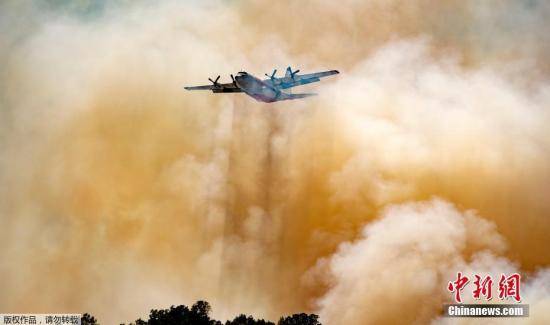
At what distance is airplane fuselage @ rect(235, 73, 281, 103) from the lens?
102688mm

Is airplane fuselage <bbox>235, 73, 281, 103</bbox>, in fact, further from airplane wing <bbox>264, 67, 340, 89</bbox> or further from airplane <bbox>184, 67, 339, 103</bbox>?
airplane wing <bbox>264, 67, 340, 89</bbox>

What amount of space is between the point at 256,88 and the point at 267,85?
1.76 m

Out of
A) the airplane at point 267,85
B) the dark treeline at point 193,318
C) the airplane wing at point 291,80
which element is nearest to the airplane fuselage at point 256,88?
the airplane at point 267,85

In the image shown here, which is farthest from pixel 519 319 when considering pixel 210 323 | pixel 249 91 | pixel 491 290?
pixel 249 91

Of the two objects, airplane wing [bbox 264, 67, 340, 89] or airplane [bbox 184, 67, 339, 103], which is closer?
airplane [bbox 184, 67, 339, 103]

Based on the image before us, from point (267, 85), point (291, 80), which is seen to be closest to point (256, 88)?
point (267, 85)

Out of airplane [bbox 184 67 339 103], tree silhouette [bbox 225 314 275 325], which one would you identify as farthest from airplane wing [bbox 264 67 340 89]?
tree silhouette [bbox 225 314 275 325]

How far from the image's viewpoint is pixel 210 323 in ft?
363

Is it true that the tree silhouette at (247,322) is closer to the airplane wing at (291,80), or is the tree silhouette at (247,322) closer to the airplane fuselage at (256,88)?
the airplane fuselage at (256,88)

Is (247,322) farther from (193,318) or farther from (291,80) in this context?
(291,80)

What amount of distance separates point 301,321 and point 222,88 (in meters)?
33.2

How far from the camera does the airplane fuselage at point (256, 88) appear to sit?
102688mm

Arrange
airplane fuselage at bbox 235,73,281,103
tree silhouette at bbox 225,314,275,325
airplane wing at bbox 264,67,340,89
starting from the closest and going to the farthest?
airplane fuselage at bbox 235,73,281,103 → airplane wing at bbox 264,67,340,89 → tree silhouette at bbox 225,314,275,325

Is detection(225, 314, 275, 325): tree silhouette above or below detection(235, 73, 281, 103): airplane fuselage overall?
below
